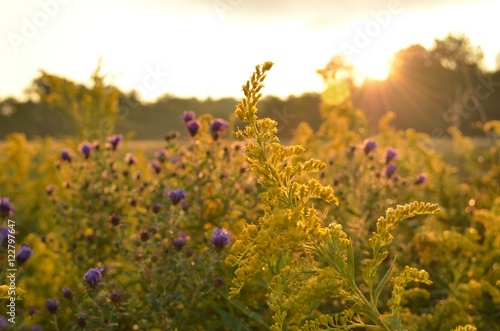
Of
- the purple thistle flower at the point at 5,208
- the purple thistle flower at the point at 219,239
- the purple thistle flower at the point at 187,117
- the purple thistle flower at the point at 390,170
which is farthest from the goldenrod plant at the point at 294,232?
the purple thistle flower at the point at 390,170

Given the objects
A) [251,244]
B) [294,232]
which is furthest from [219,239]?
[294,232]

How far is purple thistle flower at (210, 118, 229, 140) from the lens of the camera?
4.29 metres

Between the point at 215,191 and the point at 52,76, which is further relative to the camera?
the point at 52,76

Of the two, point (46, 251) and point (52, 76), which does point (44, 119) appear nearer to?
point (52, 76)

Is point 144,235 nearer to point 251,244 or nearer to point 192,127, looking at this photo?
point 192,127

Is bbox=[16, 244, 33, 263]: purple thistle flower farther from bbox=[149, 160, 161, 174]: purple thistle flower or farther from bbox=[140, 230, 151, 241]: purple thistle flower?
bbox=[149, 160, 161, 174]: purple thistle flower

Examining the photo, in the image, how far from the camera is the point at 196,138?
435 centimetres

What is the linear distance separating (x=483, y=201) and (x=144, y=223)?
3.93m

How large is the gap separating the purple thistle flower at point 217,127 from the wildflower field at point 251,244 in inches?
2.6

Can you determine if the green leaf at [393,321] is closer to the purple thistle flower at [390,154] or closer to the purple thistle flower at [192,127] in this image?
the purple thistle flower at [192,127]

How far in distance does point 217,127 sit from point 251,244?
2.49m

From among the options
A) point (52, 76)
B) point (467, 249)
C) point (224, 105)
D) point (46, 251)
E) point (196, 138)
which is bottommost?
point (46, 251)

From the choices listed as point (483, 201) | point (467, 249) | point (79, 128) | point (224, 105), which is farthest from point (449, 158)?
point (224, 105)

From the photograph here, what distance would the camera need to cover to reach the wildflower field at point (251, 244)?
186cm
